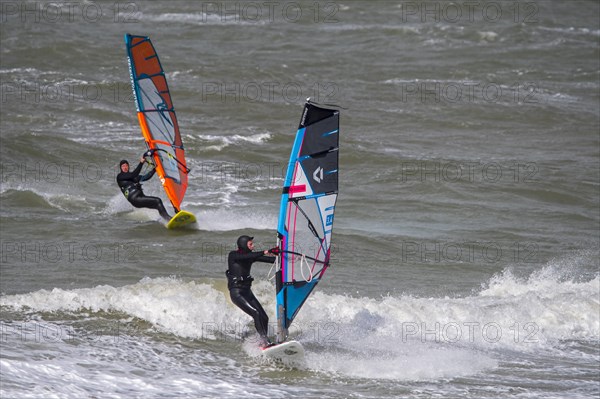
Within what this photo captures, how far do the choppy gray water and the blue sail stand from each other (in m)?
0.72

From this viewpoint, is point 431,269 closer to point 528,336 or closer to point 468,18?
point 528,336

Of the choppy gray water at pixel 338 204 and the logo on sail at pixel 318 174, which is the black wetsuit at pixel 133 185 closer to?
the choppy gray water at pixel 338 204

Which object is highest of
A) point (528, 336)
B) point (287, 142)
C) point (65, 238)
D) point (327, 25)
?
point (327, 25)

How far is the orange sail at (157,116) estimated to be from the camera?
1452 cm

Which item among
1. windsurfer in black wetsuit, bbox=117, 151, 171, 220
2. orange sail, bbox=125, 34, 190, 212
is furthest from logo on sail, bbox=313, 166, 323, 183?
orange sail, bbox=125, 34, 190, 212

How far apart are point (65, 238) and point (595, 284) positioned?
279 inches

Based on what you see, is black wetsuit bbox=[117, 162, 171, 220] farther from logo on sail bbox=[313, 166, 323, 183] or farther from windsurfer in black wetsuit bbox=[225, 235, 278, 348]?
logo on sail bbox=[313, 166, 323, 183]

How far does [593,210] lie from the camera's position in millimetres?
16719

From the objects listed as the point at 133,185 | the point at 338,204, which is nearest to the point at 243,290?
the point at 133,185

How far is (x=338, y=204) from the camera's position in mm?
16078

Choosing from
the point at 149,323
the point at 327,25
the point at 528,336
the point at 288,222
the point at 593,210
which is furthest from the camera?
the point at 327,25

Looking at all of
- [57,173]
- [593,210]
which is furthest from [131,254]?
[593,210]

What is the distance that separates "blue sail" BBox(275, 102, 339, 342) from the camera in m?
8.70

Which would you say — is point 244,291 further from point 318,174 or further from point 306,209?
point 318,174
